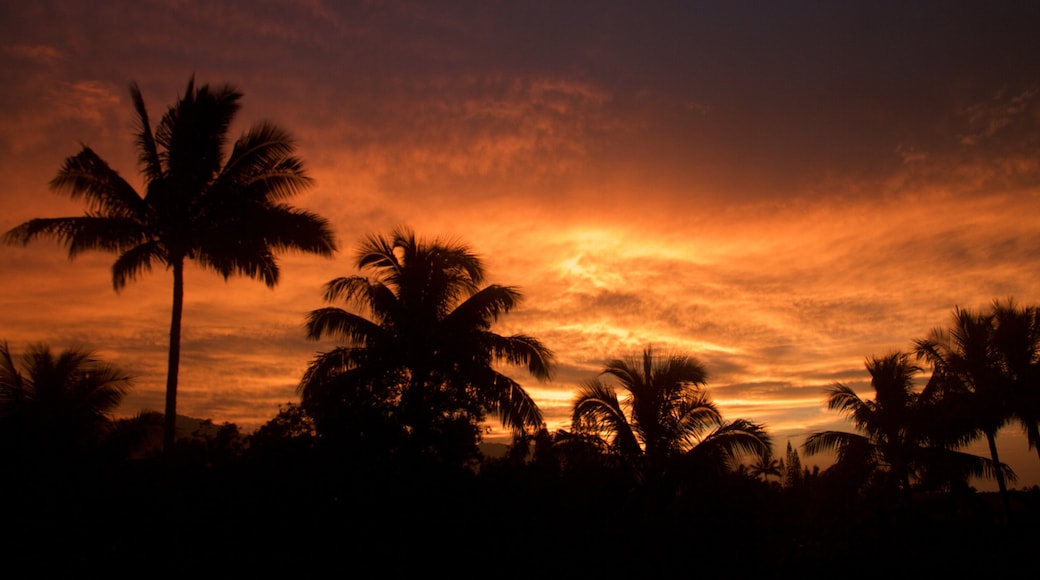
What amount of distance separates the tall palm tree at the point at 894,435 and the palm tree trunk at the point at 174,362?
78.9 feet

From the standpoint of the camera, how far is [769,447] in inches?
652

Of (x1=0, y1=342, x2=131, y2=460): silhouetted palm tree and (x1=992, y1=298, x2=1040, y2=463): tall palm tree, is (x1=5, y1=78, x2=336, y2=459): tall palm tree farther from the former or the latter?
(x1=992, y1=298, x2=1040, y2=463): tall palm tree

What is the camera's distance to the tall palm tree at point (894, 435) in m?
23.8

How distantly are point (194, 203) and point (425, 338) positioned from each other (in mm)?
6782

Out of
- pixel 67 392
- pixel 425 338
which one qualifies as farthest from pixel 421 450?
pixel 67 392

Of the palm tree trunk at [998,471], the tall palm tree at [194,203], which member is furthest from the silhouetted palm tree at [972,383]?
the tall palm tree at [194,203]

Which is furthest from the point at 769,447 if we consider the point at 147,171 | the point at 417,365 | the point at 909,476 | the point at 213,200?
the point at 147,171

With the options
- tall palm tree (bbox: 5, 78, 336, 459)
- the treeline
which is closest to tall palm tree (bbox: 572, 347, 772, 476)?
the treeline

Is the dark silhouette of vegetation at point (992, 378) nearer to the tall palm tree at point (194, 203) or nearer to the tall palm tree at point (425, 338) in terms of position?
the tall palm tree at point (425, 338)

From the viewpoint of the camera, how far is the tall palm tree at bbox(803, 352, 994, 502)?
939 inches

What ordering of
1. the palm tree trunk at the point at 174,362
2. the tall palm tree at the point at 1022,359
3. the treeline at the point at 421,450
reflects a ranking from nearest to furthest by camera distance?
the treeline at the point at 421,450, the palm tree trunk at the point at 174,362, the tall palm tree at the point at 1022,359

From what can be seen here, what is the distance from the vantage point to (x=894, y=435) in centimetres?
2492

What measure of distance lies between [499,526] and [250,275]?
10615 millimetres

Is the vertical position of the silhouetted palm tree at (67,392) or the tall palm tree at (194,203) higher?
the tall palm tree at (194,203)
